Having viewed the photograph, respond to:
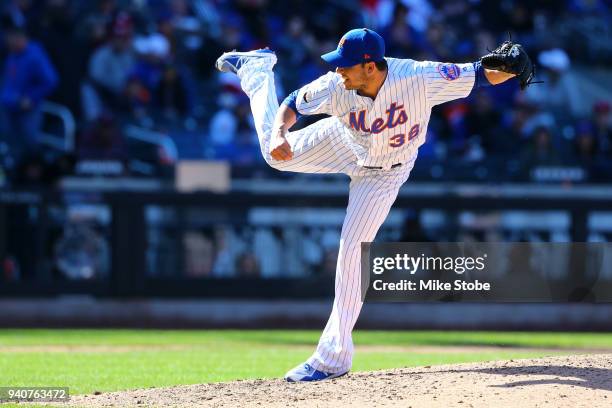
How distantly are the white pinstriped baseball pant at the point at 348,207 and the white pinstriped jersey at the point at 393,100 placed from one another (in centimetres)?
20

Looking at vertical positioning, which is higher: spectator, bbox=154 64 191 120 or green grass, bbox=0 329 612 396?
spectator, bbox=154 64 191 120

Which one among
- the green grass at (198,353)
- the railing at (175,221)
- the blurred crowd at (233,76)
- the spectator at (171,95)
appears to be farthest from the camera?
the spectator at (171,95)

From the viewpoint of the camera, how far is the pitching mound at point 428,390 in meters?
5.27

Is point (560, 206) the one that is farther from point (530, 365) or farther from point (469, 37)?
point (530, 365)

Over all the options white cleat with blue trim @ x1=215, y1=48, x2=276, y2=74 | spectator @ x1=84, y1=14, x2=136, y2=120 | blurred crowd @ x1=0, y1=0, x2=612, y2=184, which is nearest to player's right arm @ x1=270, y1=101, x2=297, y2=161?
white cleat with blue trim @ x1=215, y1=48, x2=276, y2=74

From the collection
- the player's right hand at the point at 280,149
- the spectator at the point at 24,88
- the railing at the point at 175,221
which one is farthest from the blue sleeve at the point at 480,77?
the spectator at the point at 24,88

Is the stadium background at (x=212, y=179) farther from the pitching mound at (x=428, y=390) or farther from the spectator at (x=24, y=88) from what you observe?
the pitching mound at (x=428, y=390)

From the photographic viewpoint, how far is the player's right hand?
5.85m

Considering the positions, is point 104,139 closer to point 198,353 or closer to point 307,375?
point 198,353

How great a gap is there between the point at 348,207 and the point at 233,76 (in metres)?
8.51

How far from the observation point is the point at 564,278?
1114 cm

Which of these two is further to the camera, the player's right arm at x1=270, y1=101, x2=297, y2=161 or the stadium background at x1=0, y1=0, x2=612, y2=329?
the stadium background at x1=0, y1=0, x2=612, y2=329

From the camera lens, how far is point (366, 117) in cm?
606

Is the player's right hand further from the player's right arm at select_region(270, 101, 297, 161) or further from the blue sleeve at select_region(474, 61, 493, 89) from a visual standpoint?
the blue sleeve at select_region(474, 61, 493, 89)
